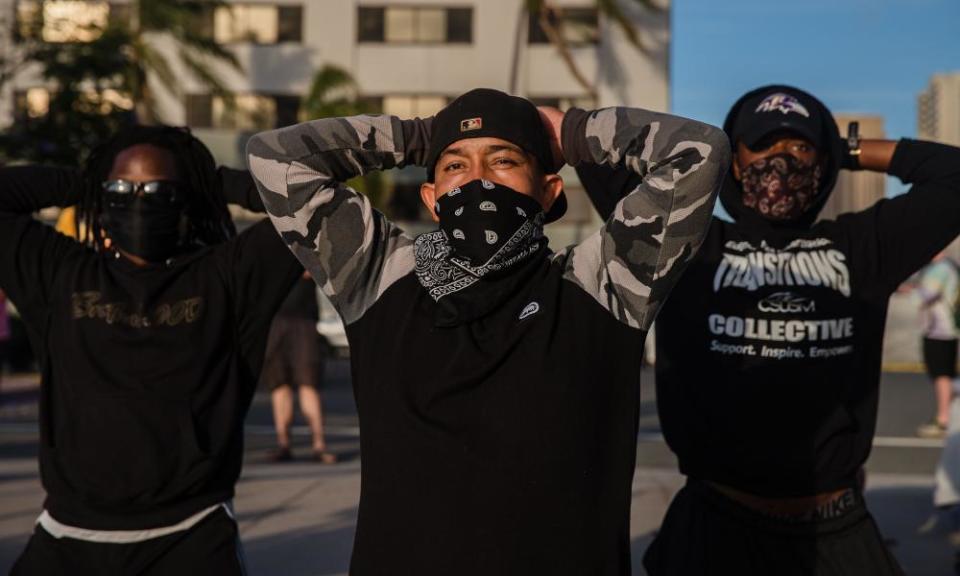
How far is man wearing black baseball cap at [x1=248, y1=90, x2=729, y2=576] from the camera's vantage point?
2533 mm

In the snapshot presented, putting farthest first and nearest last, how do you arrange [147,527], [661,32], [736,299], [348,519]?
[661,32] < [348,519] < [736,299] < [147,527]

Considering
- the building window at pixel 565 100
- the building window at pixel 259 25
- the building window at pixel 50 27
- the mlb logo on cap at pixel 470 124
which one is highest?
the building window at pixel 259 25

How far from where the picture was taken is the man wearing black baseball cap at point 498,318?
2.53 metres

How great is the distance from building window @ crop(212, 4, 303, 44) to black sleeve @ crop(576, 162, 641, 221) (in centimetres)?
3296

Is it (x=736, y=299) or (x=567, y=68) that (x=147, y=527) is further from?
(x=567, y=68)

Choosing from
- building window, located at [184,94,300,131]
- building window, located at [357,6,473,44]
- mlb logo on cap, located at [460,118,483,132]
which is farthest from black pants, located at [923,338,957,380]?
building window, located at [184,94,300,131]

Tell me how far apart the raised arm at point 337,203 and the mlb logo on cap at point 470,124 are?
0.21 m

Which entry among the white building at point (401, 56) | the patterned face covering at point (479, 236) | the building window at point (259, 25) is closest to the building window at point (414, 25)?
the white building at point (401, 56)

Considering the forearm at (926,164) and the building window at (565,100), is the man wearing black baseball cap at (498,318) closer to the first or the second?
the forearm at (926,164)

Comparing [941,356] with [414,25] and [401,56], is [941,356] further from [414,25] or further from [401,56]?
[414,25]

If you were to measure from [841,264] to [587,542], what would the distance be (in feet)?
5.13

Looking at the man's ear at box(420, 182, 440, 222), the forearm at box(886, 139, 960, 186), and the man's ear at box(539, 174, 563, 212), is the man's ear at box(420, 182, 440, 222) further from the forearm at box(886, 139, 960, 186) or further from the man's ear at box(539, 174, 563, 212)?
the forearm at box(886, 139, 960, 186)

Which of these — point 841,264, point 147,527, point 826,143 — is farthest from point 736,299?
point 147,527

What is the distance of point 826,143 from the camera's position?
153 inches
